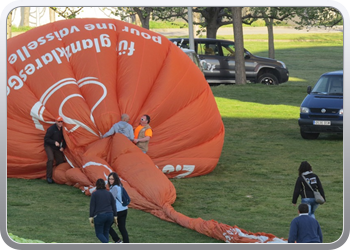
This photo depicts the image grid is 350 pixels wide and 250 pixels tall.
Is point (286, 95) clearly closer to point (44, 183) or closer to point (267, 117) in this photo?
point (267, 117)

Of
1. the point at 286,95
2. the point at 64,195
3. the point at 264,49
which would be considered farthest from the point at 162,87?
the point at 264,49

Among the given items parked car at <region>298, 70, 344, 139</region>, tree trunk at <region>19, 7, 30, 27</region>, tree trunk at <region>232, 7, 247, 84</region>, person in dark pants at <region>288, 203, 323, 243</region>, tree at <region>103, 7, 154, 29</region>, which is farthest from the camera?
tree trunk at <region>232, 7, 247, 84</region>

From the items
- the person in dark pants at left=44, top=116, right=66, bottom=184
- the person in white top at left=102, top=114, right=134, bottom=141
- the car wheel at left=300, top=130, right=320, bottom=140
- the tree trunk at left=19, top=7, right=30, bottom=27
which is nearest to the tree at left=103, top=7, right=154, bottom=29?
the tree trunk at left=19, top=7, right=30, bottom=27

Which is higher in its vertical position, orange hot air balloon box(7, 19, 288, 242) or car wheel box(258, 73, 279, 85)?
orange hot air balloon box(7, 19, 288, 242)

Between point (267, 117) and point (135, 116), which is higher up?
point (135, 116)

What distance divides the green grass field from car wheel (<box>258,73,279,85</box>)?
8.28 m

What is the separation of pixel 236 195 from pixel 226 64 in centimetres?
1833

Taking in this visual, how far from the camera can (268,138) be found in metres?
19.7

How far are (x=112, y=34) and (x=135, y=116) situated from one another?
5.73 ft

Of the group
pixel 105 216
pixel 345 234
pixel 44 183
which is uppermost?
pixel 345 234

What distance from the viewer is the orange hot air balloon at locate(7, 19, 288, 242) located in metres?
13.0

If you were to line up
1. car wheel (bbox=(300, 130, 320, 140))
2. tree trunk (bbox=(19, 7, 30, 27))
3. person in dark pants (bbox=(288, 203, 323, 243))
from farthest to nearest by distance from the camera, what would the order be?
car wheel (bbox=(300, 130, 320, 140)) < tree trunk (bbox=(19, 7, 30, 27)) < person in dark pants (bbox=(288, 203, 323, 243))

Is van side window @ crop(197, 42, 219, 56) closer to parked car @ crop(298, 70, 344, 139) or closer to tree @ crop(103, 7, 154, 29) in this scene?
tree @ crop(103, 7, 154, 29)

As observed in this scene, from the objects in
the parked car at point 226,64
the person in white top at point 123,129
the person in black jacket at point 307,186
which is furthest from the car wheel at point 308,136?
the parked car at point 226,64
